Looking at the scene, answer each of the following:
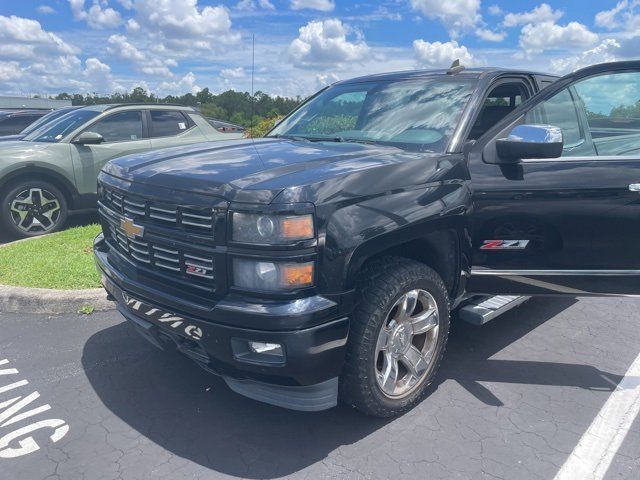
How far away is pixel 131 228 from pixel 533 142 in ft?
7.57

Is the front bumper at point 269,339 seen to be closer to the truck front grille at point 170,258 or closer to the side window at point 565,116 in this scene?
the truck front grille at point 170,258

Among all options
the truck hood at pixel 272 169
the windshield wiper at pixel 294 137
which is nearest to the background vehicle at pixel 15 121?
the windshield wiper at pixel 294 137

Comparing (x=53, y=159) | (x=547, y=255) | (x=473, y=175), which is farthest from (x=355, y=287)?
(x=53, y=159)

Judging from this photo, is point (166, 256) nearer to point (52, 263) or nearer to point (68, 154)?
point (52, 263)

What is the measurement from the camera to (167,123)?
8281 mm

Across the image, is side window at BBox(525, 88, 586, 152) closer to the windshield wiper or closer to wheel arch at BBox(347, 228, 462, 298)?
wheel arch at BBox(347, 228, 462, 298)

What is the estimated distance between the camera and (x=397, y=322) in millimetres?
2973

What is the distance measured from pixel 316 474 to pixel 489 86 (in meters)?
2.74

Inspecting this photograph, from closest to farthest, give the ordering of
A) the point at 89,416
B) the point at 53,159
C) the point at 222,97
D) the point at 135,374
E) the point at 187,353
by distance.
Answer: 1. the point at 187,353
2. the point at 89,416
3. the point at 135,374
4. the point at 222,97
5. the point at 53,159

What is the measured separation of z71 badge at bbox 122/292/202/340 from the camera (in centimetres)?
266

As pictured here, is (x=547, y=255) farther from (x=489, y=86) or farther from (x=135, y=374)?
(x=135, y=374)

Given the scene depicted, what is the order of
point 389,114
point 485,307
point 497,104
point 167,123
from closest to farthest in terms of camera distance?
point 485,307, point 389,114, point 497,104, point 167,123

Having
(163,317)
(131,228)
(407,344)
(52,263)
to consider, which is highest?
(131,228)

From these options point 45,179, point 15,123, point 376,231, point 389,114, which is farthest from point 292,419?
point 15,123
